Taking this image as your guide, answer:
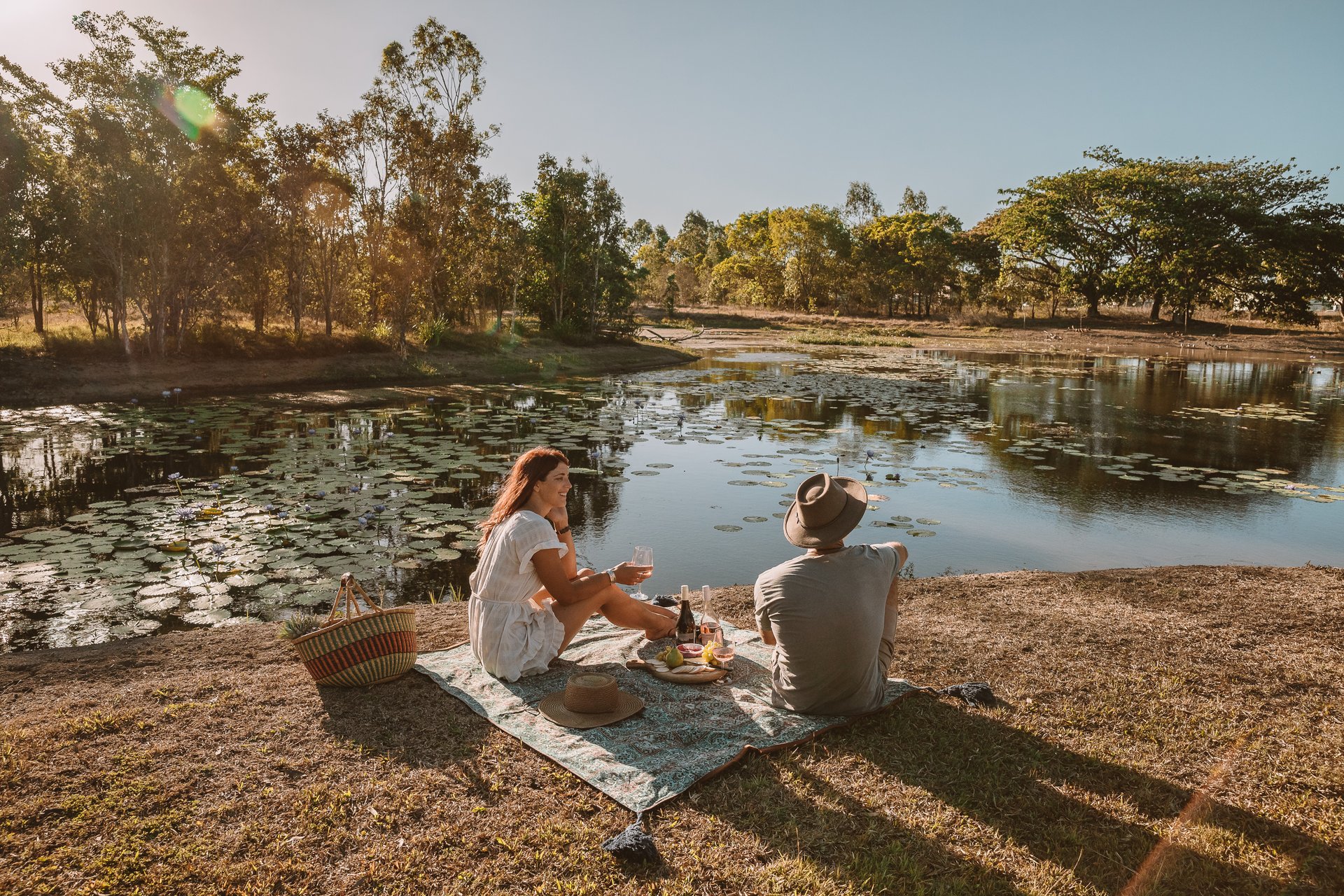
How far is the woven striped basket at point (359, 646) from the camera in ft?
13.0

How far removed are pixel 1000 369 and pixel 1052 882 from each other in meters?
31.2

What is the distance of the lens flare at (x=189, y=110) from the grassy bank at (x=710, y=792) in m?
18.9

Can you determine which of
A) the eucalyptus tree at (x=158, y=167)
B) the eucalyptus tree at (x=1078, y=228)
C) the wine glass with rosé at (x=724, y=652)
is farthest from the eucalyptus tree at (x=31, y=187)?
the eucalyptus tree at (x=1078, y=228)

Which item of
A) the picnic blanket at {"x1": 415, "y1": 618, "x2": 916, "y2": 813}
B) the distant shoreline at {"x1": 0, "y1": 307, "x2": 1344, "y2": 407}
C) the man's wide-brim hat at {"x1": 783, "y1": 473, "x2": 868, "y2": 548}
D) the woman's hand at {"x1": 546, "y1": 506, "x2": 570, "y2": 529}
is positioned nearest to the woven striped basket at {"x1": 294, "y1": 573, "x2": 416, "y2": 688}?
the picnic blanket at {"x1": 415, "y1": 618, "x2": 916, "y2": 813}

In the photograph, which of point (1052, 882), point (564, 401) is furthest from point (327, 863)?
point (564, 401)

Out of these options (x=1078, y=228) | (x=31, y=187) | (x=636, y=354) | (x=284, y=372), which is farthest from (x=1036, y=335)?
(x=31, y=187)

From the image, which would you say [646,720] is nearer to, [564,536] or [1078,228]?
[564,536]

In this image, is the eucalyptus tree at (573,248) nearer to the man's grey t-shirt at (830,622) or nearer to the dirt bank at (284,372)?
the dirt bank at (284,372)

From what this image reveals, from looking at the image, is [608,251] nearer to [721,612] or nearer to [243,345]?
[243,345]

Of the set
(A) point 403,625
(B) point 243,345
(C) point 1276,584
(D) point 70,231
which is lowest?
(C) point 1276,584

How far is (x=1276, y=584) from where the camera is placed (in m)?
6.39

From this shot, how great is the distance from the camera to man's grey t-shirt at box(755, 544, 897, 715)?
11.8 ft

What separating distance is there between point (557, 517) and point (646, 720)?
1425mm

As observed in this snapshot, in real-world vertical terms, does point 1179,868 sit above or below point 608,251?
below
